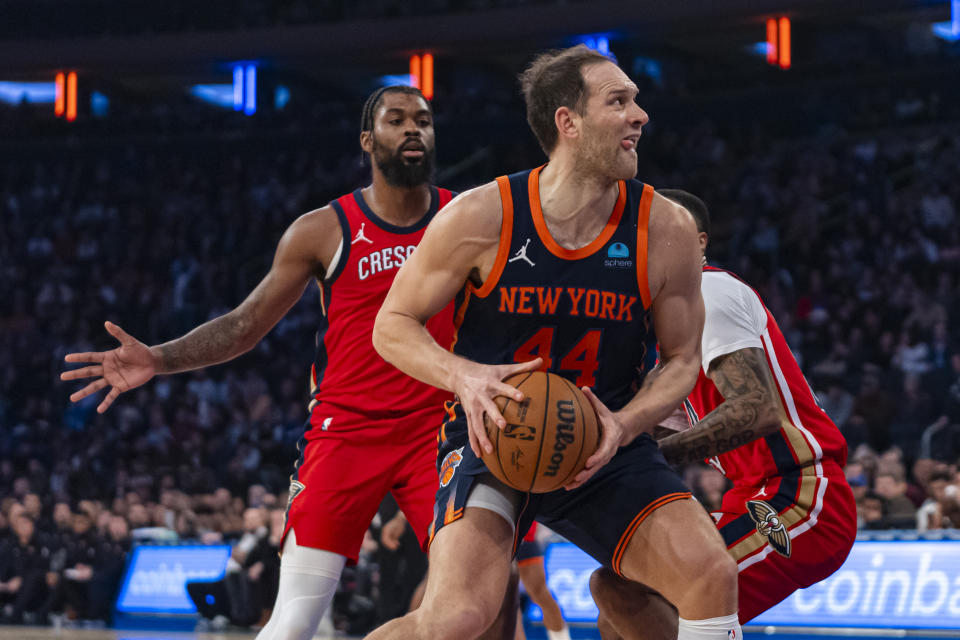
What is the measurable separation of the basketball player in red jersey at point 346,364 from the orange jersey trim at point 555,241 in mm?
1092

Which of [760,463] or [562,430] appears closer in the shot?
[562,430]

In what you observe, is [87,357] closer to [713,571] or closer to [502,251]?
[502,251]

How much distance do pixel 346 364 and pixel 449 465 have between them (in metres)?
1.22

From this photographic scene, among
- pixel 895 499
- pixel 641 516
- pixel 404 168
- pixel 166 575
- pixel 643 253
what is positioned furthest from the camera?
pixel 166 575

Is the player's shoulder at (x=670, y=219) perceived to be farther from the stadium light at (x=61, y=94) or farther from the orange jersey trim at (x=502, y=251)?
the stadium light at (x=61, y=94)

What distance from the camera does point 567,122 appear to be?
365 centimetres

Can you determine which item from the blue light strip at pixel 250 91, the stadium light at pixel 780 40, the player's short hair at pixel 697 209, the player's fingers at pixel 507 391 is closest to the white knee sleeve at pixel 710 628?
the player's fingers at pixel 507 391

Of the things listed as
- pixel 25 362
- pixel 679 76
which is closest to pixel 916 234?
pixel 679 76

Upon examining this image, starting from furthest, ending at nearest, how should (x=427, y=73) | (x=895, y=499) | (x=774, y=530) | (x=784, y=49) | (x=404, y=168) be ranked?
(x=427, y=73)
(x=784, y=49)
(x=895, y=499)
(x=404, y=168)
(x=774, y=530)

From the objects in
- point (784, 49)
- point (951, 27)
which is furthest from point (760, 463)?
point (951, 27)

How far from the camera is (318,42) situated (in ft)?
73.6

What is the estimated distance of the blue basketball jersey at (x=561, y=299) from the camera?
350 centimetres

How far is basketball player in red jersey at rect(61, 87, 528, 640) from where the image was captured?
175 inches

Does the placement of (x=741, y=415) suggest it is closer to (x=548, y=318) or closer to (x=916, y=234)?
(x=548, y=318)
